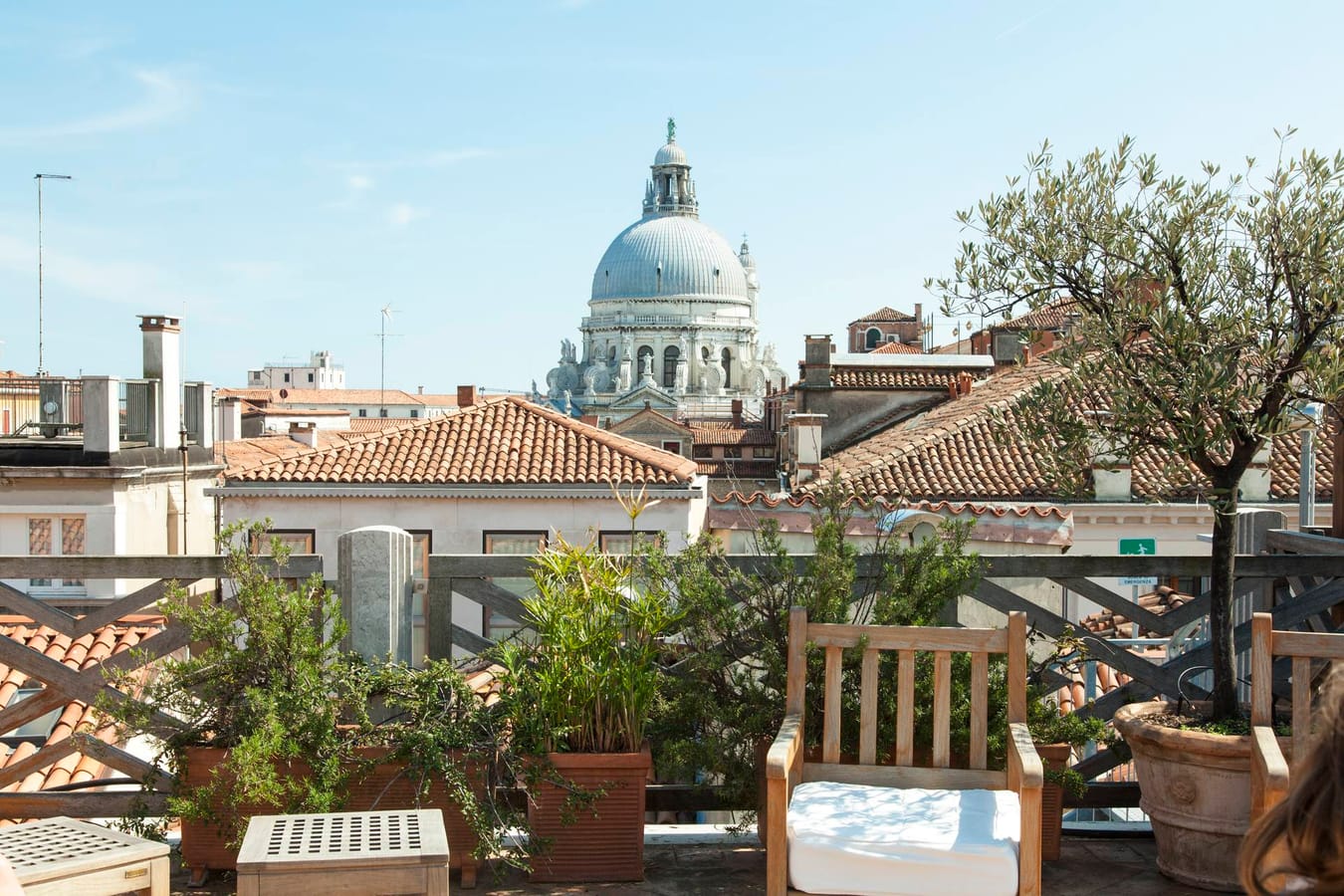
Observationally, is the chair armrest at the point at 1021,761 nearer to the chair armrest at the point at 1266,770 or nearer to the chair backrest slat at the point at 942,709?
the chair backrest slat at the point at 942,709

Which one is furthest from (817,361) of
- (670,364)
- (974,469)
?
(670,364)

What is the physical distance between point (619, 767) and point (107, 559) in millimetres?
1853

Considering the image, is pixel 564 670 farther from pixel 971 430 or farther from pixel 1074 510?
pixel 971 430

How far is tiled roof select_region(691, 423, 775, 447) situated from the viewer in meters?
54.9

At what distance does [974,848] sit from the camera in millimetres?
3342

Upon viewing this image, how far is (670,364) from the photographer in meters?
128

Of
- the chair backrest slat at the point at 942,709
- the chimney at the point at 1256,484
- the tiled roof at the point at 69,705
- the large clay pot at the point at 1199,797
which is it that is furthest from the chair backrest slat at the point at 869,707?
the chimney at the point at 1256,484

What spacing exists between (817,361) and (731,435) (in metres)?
27.3

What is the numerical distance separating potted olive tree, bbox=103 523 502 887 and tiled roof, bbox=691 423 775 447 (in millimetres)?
49229

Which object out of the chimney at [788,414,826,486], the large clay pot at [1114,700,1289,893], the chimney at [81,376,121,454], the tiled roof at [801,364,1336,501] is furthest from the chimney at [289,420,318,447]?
the large clay pot at [1114,700,1289,893]

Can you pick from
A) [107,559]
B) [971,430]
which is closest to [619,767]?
[107,559]

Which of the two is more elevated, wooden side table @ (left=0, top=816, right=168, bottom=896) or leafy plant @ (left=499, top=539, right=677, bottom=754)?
leafy plant @ (left=499, top=539, right=677, bottom=754)

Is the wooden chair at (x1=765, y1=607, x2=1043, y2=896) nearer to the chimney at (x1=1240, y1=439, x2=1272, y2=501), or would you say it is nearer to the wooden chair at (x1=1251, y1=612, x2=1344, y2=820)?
the wooden chair at (x1=1251, y1=612, x2=1344, y2=820)

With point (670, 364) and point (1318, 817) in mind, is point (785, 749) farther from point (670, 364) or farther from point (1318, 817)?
point (670, 364)
